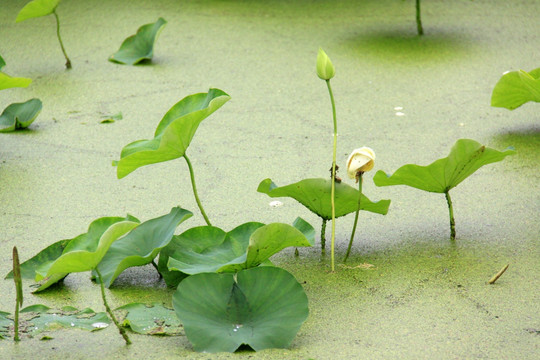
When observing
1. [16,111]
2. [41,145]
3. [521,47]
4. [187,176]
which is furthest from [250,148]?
[521,47]

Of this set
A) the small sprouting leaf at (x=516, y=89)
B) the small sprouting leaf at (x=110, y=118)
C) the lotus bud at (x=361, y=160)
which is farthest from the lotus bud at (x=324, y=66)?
the small sprouting leaf at (x=110, y=118)

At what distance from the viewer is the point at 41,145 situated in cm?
180

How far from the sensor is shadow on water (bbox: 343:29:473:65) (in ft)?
7.73

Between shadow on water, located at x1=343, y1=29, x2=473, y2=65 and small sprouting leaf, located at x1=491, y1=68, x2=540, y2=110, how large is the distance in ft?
1.74

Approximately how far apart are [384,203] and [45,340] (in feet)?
2.01

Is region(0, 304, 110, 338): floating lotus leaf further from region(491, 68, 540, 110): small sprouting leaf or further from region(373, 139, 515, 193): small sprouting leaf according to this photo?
region(491, 68, 540, 110): small sprouting leaf

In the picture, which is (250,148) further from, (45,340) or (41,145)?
(45,340)

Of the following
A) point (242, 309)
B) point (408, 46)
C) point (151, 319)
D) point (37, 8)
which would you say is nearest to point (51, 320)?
point (151, 319)

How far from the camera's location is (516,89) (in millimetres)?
1761

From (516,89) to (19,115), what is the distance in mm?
1299

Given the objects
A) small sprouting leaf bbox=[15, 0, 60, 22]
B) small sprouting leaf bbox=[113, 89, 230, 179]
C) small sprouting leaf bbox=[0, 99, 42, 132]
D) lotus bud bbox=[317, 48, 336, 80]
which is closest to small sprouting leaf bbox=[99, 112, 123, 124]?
small sprouting leaf bbox=[0, 99, 42, 132]

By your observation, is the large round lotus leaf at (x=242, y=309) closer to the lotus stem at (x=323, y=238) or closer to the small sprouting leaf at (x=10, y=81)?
the lotus stem at (x=323, y=238)

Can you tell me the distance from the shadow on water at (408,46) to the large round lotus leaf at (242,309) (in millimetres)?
1444

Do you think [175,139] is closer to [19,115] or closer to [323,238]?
[323,238]
